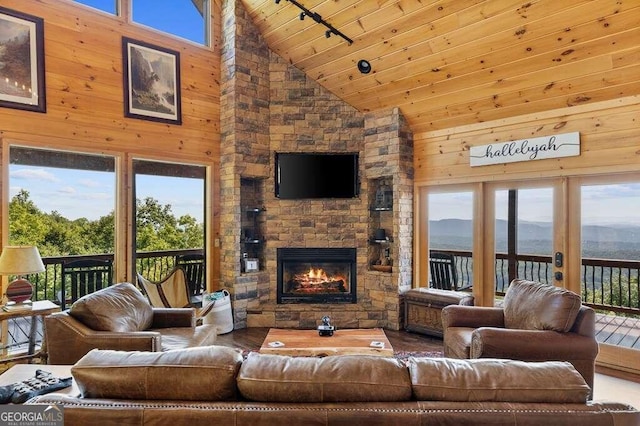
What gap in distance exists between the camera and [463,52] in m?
4.10

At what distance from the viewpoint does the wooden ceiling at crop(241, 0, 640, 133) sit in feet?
11.3

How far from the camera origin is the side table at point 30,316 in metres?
3.38

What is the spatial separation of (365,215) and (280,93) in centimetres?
217

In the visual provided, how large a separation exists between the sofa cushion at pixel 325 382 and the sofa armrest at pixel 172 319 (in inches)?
97.0

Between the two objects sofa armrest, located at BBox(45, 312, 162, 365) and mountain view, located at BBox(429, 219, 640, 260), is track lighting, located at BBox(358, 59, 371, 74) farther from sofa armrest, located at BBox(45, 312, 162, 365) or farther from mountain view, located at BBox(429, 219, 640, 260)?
sofa armrest, located at BBox(45, 312, 162, 365)

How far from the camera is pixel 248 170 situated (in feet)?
18.0

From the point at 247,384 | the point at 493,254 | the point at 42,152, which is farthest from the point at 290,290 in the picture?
the point at 247,384

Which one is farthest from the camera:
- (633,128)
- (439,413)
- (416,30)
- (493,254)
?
(493,254)

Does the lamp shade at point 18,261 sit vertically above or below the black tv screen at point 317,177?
below

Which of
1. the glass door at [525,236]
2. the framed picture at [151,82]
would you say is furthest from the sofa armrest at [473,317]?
the framed picture at [151,82]

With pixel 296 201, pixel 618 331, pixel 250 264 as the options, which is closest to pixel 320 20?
pixel 296 201

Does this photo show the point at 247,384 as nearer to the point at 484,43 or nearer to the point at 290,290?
the point at 484,43

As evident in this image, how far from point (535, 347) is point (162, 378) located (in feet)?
8.42

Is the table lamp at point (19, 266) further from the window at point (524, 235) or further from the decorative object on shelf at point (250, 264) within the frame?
the window at point (524, 235)
